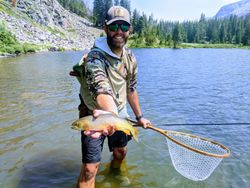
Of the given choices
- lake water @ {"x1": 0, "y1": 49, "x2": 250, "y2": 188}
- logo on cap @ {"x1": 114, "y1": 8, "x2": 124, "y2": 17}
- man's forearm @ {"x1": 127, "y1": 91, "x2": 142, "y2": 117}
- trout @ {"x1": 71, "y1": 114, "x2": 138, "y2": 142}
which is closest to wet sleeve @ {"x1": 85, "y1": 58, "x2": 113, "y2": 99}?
trout @ {"x1": 71, "y1": 114, "x2": 138, "y2": 142}

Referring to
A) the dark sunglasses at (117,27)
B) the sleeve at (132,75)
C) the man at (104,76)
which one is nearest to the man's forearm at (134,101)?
the sleeve at (132,75)

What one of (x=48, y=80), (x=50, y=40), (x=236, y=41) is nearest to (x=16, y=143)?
(x=48, y=80)

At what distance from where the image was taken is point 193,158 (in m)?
6.64

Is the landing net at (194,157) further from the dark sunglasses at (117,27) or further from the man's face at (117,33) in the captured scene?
the dark sunglasses at (117,27)

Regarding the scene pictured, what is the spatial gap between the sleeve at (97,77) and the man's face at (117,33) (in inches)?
18.0

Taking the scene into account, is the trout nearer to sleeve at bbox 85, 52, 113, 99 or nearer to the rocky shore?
sleeve at bbox 85, 52, 113, 99

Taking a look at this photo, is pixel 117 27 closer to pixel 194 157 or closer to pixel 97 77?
pixel 97 77

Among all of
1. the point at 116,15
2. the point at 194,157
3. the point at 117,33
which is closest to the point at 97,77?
the point at 117,33

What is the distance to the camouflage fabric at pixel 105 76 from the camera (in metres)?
5.39

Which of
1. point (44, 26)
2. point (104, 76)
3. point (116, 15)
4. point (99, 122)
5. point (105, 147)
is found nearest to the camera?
point (99, 122)

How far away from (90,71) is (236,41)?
7842 inches

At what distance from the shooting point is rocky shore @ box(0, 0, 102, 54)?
9119 cm

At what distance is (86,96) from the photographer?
6.07m

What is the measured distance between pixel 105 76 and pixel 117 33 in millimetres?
869
